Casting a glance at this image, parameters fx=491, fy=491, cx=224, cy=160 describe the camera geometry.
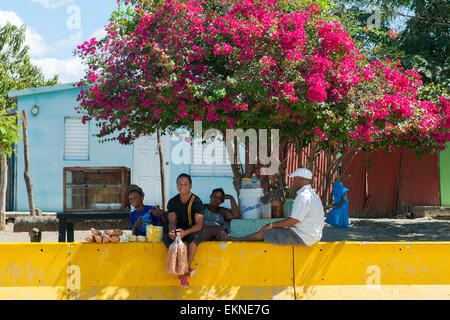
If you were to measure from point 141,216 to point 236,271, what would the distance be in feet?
5.30

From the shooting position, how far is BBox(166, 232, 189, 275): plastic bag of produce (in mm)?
5371

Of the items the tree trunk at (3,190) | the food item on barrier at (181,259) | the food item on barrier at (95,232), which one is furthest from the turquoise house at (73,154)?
the food item on barrier at (181,259)

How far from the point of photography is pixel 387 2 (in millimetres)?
15008

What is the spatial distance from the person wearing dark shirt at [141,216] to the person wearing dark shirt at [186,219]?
41 cm

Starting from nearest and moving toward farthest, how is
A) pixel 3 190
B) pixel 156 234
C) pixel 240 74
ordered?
pixel 156 234, pixel 240 74, pixel 3 190

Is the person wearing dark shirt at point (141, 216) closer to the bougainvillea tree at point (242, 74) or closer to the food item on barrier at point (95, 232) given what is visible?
the food item on barrier at point (95, 232)

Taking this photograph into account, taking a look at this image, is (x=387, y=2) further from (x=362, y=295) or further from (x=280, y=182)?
(x=362, y=295)

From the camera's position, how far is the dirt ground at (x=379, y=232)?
11383 mm

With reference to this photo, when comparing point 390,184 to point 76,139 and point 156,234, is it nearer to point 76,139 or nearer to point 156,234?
point 76,139

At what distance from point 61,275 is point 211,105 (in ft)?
9.15

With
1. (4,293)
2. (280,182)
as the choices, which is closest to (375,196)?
(280,182)

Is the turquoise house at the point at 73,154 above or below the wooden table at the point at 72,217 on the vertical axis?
above

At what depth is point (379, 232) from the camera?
1246 centimetres

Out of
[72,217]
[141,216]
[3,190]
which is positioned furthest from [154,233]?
[3,190]
